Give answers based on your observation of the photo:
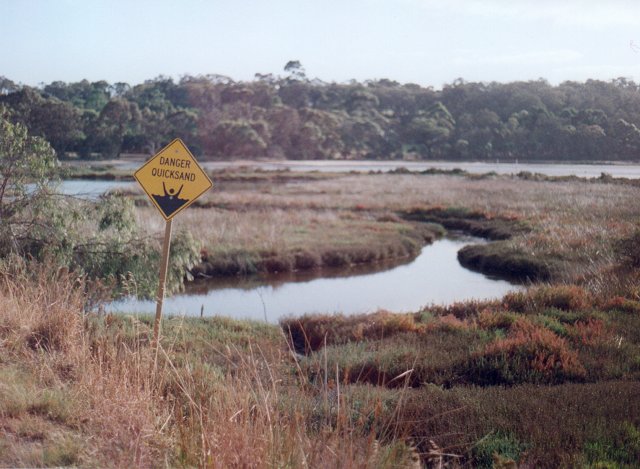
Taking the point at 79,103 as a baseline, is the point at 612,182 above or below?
below

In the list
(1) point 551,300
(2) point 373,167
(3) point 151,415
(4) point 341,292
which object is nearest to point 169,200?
(3) point 151,415

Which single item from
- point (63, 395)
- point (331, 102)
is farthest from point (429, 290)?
point (331, 102)

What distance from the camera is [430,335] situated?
40.4 ft

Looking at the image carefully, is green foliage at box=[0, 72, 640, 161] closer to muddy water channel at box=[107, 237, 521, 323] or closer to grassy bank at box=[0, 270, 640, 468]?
muddy water channel at box=[107, 237, 521, 323]

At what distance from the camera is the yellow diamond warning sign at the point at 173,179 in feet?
26.7

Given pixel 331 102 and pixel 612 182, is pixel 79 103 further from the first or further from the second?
pixel 331 102

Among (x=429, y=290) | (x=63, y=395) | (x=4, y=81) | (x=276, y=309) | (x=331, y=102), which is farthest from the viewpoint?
(x=331, y=102)

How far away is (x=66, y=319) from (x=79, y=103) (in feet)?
108

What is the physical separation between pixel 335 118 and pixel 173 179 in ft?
185

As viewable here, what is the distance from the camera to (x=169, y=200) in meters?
8.28

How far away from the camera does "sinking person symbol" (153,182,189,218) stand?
8227 mm

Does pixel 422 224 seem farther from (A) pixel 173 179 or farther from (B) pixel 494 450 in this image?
(B) pixel 494 450

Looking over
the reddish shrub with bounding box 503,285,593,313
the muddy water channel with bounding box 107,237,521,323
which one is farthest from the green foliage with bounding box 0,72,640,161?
the reddish shrub with bounding box 503,285,593,313

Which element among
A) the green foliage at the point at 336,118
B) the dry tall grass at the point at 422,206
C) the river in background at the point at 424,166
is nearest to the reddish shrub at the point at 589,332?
the dry tall grass at the point at 422,206
